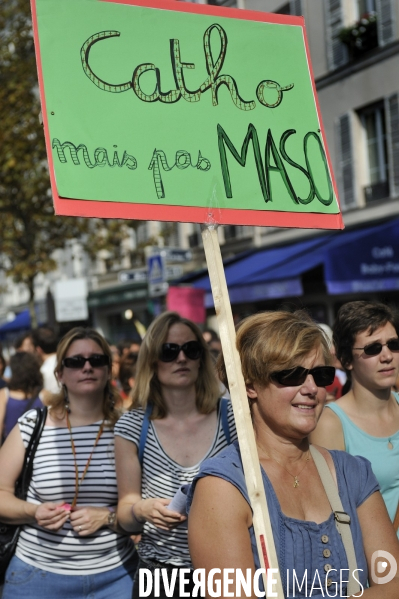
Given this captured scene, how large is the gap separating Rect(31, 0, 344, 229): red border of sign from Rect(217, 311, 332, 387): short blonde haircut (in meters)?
0.33

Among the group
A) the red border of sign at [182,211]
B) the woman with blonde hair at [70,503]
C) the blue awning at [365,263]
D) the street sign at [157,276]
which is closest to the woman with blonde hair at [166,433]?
the woman with blonde hair at [70,503]

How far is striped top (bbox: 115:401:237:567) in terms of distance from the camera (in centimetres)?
324

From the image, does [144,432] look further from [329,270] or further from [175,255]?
[329,270]

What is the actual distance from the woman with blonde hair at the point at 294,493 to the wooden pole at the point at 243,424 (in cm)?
6

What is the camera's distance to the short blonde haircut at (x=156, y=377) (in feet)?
12.0

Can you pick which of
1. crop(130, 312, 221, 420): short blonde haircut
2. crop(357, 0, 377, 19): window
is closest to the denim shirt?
crop(130, 312, 221, 420): short blonde haircut

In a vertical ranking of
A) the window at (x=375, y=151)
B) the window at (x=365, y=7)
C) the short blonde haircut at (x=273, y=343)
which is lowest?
the short blonde haircut at (x=273, y=343)

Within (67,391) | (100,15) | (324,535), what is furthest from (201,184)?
(67,391)

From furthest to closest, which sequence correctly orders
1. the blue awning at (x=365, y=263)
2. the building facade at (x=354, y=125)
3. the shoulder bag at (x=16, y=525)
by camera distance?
the building facade at (x=354, y=125)
the blue awning at (x=365, y=263)
the shoulder bag at (x=16, y=525)

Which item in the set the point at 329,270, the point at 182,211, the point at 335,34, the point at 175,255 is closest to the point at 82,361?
the point at 182,211

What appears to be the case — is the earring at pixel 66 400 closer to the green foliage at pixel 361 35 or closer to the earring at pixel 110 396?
the earring at pixel 110 396

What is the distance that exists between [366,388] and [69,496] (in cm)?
136

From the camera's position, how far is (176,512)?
3.03 metres

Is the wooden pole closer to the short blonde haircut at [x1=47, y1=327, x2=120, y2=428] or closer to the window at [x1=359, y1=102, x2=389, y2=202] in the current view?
the short blonde haircut at [x1=47, y1=327, x2=120, y2=428]
